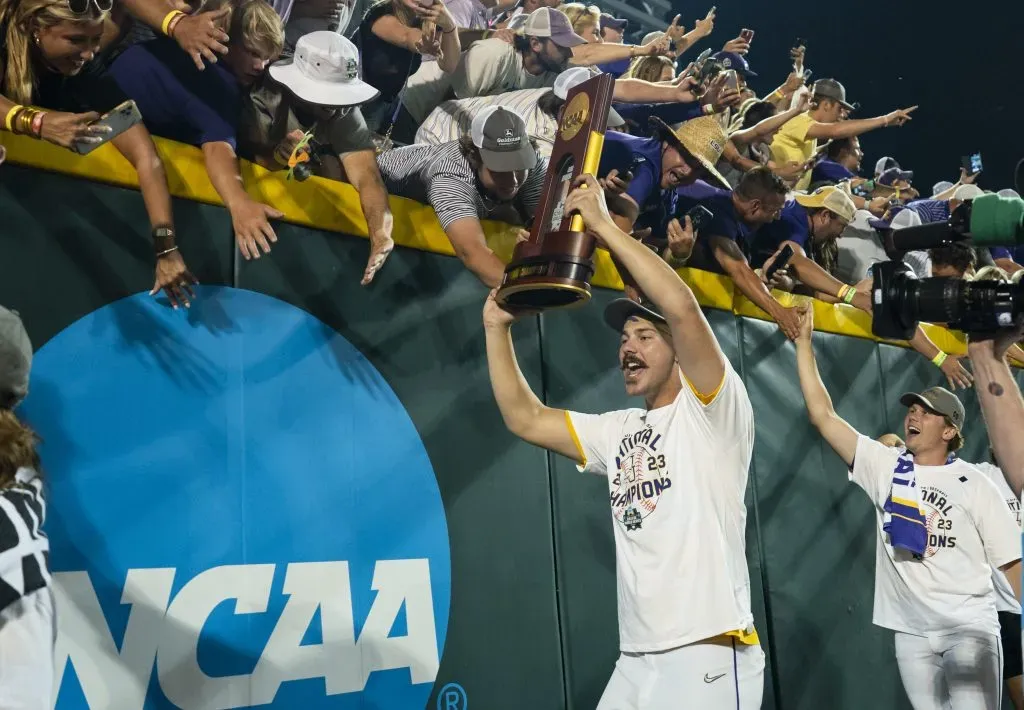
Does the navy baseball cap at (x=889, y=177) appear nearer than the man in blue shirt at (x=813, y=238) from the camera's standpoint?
Answer: No

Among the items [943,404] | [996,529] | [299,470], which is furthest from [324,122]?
[996,529]

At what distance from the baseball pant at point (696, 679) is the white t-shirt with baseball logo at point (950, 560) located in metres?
1.68

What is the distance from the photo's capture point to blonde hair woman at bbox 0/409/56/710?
1869 millimetres

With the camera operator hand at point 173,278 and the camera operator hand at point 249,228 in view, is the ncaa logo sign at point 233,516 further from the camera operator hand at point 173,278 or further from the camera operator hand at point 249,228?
the camera operator hand at point 249,228

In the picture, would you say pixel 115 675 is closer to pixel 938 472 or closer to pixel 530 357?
pixel 530 357

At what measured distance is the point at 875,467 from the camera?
176 inches

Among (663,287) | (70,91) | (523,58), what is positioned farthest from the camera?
(523,58)

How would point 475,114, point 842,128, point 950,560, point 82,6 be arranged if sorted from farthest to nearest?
point 842,128 → point 475,114 → point 950,560 → point 82,6

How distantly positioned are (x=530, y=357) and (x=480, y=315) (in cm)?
34

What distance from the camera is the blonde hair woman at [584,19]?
6114 mm

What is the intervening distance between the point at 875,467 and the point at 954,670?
3.02ft

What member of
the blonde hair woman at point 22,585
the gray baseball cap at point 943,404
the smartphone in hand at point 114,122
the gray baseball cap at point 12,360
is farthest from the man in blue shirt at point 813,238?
the blonde hair woman at point 22,585

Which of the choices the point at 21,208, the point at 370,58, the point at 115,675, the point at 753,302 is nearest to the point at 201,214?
the point at 21,208

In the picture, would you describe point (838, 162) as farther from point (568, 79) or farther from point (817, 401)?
point (817, 401)
